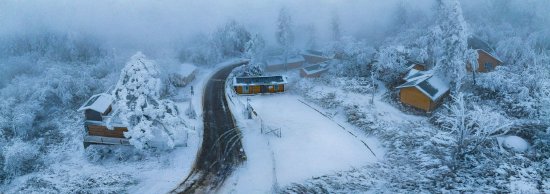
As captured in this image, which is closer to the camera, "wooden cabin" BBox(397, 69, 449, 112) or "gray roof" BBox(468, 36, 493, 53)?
"wooden cabin" BBox(397, 69, 449, 112)

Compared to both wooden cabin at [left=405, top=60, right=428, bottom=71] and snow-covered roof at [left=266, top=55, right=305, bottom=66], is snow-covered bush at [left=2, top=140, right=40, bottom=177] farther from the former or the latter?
wooden cabin at [left=405, top=60, right=428, bottom=71]

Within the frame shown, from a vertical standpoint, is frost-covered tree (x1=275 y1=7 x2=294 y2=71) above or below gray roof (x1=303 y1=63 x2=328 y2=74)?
above

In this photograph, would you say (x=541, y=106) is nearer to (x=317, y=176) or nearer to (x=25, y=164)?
(x=317, y=176)

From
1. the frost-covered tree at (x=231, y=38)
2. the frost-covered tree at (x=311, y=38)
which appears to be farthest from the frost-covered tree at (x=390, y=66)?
Answer: the frost-covered tree at (x=231, y=38)

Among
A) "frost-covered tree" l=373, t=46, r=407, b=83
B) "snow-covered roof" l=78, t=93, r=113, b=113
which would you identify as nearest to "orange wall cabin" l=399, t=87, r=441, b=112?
"frost-covered tree" l=373, t=46, r=407, b=83

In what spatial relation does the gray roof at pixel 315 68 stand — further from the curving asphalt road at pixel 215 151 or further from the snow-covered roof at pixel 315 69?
the curving asphalt road at pixel 215 151
